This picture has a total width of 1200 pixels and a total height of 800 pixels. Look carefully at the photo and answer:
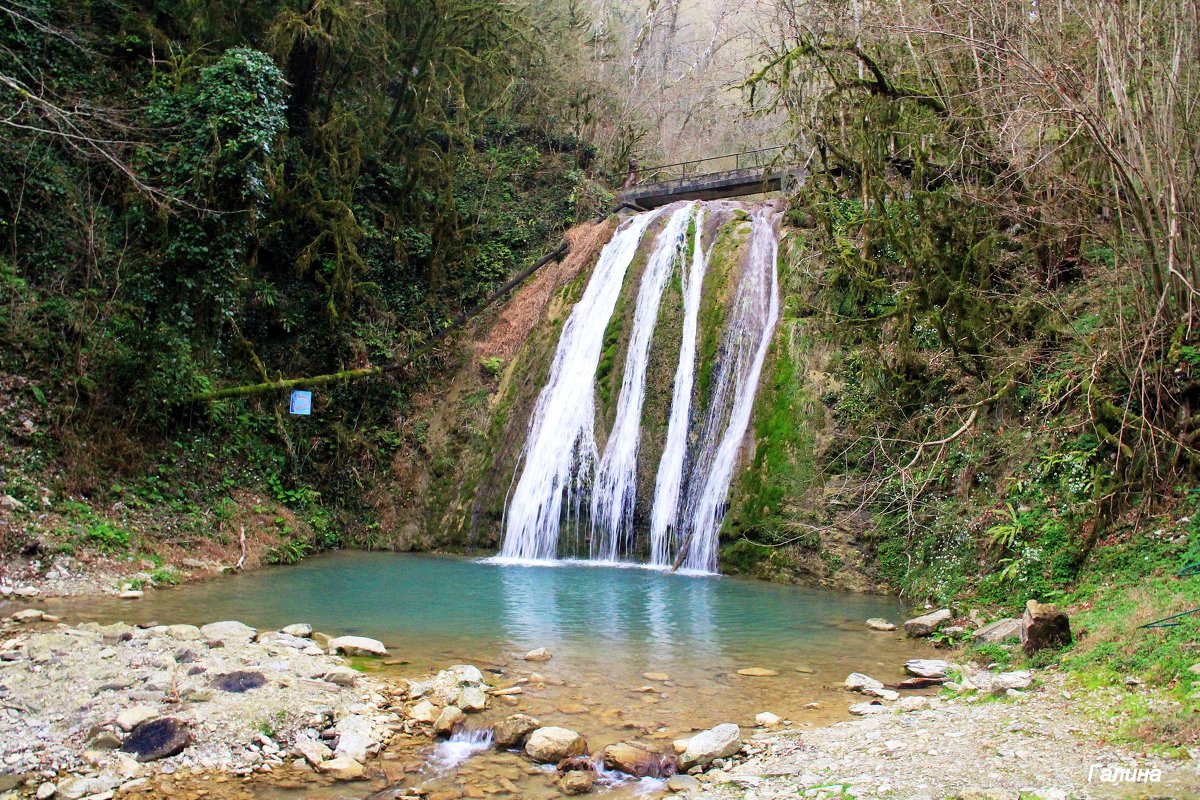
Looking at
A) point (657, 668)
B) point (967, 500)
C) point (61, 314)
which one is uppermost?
point (61, 314)

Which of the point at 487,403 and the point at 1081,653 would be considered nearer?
the point at 1081,653

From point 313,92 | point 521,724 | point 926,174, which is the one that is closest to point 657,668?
point 521,724

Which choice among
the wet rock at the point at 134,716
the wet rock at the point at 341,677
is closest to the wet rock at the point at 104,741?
the wet rock at the point at 134,716

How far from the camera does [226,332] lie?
13781mm

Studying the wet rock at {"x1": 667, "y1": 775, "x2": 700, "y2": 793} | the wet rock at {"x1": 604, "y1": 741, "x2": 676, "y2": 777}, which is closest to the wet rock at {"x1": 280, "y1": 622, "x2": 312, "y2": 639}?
the wet rock at {"x1": 604, "y1": 741, "x2": 676, "y2": 777}

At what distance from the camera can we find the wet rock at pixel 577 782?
4148mm

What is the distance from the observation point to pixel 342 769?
14.1 feet

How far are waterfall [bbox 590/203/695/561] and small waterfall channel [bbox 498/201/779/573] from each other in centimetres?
2

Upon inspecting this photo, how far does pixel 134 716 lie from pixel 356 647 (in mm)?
2114

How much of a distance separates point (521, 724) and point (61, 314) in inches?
383

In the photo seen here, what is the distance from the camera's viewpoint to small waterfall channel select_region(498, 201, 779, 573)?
1212 centimetres

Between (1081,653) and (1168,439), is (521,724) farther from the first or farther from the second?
(1168,439)

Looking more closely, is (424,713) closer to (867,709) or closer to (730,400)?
(867,709)

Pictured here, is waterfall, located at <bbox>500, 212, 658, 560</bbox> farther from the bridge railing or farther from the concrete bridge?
the bridge railing
